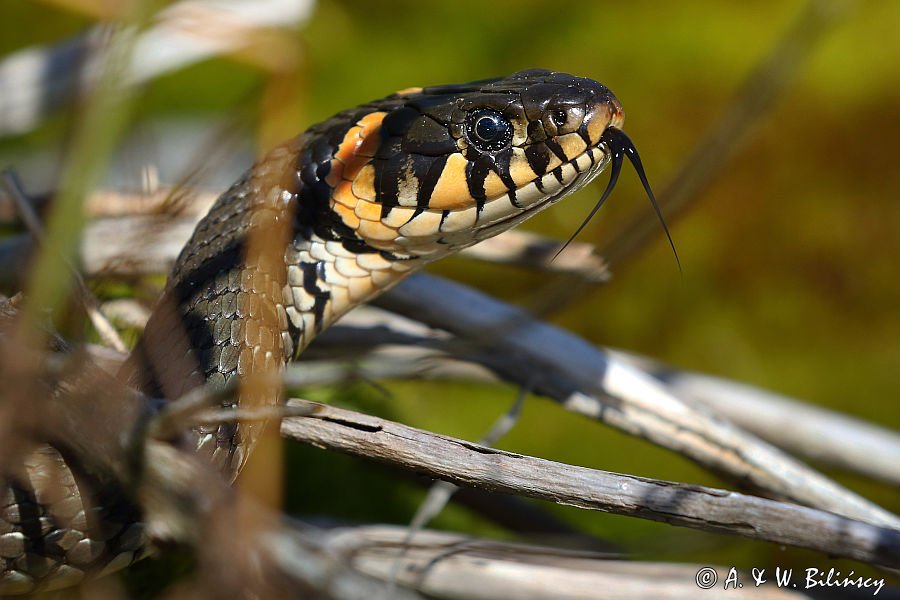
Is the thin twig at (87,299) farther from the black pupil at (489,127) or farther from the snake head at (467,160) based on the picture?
the black pupil at (489,127)

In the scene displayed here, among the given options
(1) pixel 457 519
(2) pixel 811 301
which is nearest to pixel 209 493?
(1) pixel 457 519

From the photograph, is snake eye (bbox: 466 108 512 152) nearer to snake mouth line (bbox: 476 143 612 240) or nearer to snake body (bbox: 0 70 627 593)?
snake body (bbox: 0 70 627 593)

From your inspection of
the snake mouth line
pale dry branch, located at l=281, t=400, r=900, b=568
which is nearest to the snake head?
the snake mouth line

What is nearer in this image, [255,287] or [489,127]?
[255,287]

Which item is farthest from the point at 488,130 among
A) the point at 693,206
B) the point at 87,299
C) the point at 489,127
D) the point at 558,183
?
the point at 693,206

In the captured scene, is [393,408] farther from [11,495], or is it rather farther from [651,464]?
[11,495]

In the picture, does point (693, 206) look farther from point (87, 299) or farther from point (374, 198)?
point (87, 299)

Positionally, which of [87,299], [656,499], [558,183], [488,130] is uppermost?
[488,130]
